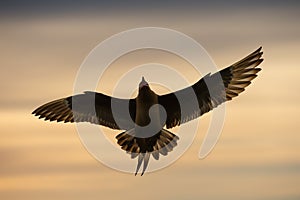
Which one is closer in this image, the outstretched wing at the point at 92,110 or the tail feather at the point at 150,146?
the tail feather at the point at 150,146

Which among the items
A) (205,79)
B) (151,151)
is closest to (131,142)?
(151,151)

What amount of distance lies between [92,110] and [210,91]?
131 inches

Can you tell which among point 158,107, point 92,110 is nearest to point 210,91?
point 158,107

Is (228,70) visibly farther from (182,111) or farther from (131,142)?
(131,142)

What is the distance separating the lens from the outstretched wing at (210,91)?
2642 centimetres

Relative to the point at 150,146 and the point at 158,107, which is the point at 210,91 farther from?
the point at 150,146

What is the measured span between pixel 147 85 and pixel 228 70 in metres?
2.64

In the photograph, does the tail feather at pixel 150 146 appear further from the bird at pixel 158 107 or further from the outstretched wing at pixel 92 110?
the outstretched wing at pixel 92 110

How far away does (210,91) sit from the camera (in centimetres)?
2662

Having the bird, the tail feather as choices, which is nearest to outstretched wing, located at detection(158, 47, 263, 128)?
the bird

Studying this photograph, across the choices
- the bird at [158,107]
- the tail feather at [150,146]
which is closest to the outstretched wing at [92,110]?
the bird at [158,107]

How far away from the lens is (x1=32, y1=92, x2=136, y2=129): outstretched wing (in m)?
26.5

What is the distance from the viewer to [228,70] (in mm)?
26797

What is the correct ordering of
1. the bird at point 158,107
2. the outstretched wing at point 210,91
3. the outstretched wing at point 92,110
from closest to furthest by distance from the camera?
the bird at point 158,107
the outstretched wing at point 210,91
the outstretched wing at point 92,110
